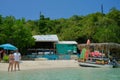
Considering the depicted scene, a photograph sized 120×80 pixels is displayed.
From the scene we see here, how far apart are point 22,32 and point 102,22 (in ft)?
67.6

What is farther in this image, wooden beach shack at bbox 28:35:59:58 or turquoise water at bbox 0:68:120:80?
wooden beach shack at bbox 28:35:59:58

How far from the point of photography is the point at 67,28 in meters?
57.7

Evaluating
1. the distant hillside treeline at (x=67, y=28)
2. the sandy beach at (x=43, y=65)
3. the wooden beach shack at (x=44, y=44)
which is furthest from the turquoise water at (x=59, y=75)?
the wooden beach shack at (x=44, y=44)

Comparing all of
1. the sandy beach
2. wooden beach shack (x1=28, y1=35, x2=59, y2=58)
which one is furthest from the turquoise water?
wooden beach shack (x1=28, y1=35, x2=59, y2=58)

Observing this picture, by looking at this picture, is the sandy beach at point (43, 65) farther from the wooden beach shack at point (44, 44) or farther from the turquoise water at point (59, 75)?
the wooden beach shack at point (44, 44)

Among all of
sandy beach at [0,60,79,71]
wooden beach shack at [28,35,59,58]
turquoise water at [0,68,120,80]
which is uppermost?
wooden beach shack at [28,35,59,58]

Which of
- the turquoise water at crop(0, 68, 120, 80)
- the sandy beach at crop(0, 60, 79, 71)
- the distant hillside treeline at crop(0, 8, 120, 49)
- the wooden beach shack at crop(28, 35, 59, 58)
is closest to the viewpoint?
the turquoise water at crop(0, 68, 120, 80)

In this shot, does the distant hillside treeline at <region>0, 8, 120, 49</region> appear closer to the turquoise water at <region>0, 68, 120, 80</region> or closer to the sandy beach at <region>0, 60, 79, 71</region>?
the sandy beach at <region>0, 60, 79, 71</region>

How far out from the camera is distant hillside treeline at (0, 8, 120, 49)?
36.2m

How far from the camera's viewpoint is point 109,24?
5219 cm

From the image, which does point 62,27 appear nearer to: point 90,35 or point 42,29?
point 42,29

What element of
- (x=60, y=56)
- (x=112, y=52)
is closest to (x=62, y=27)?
(x=112, y=52)

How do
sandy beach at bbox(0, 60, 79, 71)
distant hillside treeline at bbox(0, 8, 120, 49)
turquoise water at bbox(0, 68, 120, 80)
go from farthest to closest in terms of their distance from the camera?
1. distant hillside treeline at bbox(0, 8, 120, 49)
2. sandy beach at bbox(0, 60, 79, 71)
3. turquoise water at bbox(0, 68, 120, 80)

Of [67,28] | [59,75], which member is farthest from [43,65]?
[67,28]
